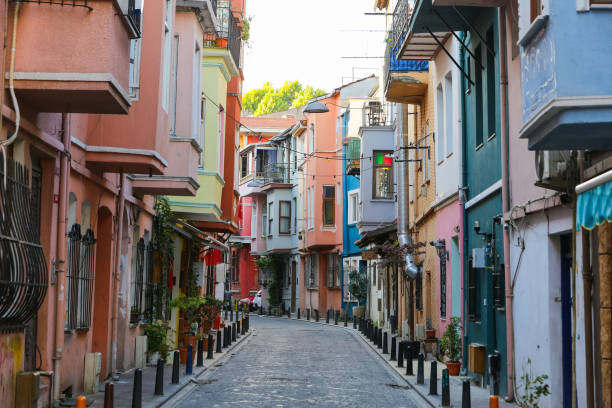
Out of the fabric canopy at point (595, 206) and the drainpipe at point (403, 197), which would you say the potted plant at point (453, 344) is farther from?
the fabric canopy at point (595, 206)

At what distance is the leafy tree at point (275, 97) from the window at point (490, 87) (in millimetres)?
59782

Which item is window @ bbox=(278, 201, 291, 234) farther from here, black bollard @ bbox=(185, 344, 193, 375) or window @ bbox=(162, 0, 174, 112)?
window @ bbox=(162, 0, 174, 112)

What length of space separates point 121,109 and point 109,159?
9.42ft

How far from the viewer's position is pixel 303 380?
16656 mm

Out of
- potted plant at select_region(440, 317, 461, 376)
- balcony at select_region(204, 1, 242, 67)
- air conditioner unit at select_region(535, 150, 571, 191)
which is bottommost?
potted plant at select_region(440, 317, 461, 376)

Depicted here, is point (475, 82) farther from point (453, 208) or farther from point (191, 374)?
point (191, 374)

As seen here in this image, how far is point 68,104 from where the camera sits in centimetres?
1076

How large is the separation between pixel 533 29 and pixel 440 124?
41.4ft

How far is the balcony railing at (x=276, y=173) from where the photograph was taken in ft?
188

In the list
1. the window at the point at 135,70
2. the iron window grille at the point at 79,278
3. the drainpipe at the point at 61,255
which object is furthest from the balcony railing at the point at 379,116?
the drainpipe at the point at 61,255

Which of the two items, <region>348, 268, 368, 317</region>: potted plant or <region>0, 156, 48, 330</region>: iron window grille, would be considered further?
<region>348, 268, 368, 317</region>: potted plant

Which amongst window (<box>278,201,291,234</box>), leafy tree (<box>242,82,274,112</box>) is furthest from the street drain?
leafy tree (<box>242,82,274,112</box>)

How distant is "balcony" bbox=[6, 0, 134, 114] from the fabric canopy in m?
5.48

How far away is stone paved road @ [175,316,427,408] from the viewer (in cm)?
1376
